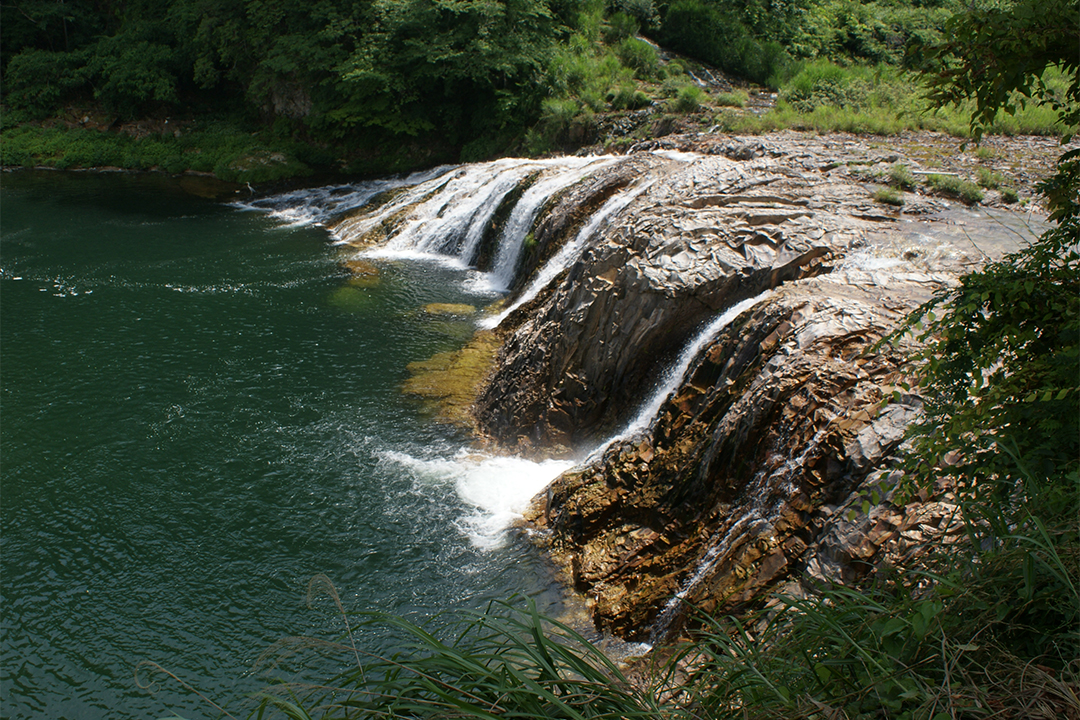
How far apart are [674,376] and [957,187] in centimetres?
622

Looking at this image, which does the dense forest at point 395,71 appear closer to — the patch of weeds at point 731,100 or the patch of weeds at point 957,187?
the patch of weeds at point 731,100

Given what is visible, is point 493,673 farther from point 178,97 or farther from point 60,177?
point 178,97

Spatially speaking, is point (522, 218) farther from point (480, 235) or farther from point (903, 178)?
point (903, 178)

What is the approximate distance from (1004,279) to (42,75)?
36.1 m

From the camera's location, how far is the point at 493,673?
2.78 m

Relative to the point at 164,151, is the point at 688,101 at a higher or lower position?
higher

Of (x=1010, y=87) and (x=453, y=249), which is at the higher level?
(x=1010, y=87)

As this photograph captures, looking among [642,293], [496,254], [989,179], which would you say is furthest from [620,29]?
[642,293]

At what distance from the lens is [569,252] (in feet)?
44.8

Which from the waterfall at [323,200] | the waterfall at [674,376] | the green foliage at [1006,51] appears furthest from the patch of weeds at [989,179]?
the waterfall at [323,200]

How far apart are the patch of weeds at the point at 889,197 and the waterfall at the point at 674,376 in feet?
12.2

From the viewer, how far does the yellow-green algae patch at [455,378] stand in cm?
1096

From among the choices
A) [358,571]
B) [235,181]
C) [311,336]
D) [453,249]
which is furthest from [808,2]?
[358,571]

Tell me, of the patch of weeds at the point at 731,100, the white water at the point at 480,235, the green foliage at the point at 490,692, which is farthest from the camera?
the patch of weeds at the point at 731,100
